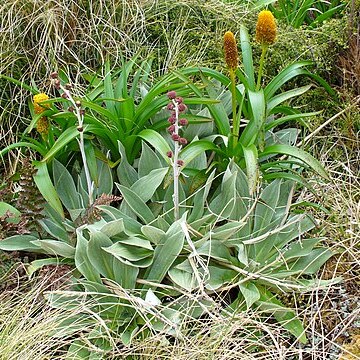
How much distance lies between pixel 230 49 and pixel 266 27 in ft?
0.54

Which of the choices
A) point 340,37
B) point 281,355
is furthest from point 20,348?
point 340,37

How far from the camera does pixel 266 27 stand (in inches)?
88.6

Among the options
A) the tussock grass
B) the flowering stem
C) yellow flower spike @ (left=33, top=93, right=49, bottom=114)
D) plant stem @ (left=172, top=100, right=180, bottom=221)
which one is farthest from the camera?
yellow flower spike @ (left=33, top=93, right=49, bottom=114)

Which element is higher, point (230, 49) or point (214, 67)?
point (230, 49)

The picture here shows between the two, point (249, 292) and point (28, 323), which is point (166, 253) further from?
point (28, 323)

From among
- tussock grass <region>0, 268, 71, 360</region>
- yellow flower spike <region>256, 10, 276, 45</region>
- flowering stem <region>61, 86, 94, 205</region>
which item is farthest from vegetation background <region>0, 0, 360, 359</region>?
yellow flower spike <region>256, 10, 276, 45</region>

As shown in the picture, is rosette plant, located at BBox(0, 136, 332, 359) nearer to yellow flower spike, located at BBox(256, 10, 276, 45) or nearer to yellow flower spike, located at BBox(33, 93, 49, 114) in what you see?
yellow flower spike, located at BBox(33, 93, 49, 114)

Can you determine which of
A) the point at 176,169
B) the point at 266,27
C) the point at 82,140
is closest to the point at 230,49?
the point at 266,27

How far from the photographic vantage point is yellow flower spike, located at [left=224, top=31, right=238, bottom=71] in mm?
2184

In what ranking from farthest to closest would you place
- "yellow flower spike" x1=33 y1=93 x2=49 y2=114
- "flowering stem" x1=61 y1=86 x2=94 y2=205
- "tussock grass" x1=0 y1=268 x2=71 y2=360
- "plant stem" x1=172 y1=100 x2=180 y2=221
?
1. "yellow flower spike" x1=33 y1=93 x2=49 y2=114
2. "flowering stem" x1=61 y1=86 x2=94 y2=205
3. "plant stem" x1=172 y1=100 x2=180 y2=221
4. "tussock grass" x1=0 y1=268 x2=71 y2=360

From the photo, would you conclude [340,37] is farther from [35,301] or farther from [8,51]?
[35,301]

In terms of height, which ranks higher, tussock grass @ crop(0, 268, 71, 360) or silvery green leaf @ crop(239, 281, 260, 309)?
silvery green leaf @ crop(239, 281, 260, 309)

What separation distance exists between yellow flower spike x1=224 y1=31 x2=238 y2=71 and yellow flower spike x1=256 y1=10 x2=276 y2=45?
0.12m

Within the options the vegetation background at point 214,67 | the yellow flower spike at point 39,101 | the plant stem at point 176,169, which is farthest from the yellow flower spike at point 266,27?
the yellow flower spike at point 39,101
